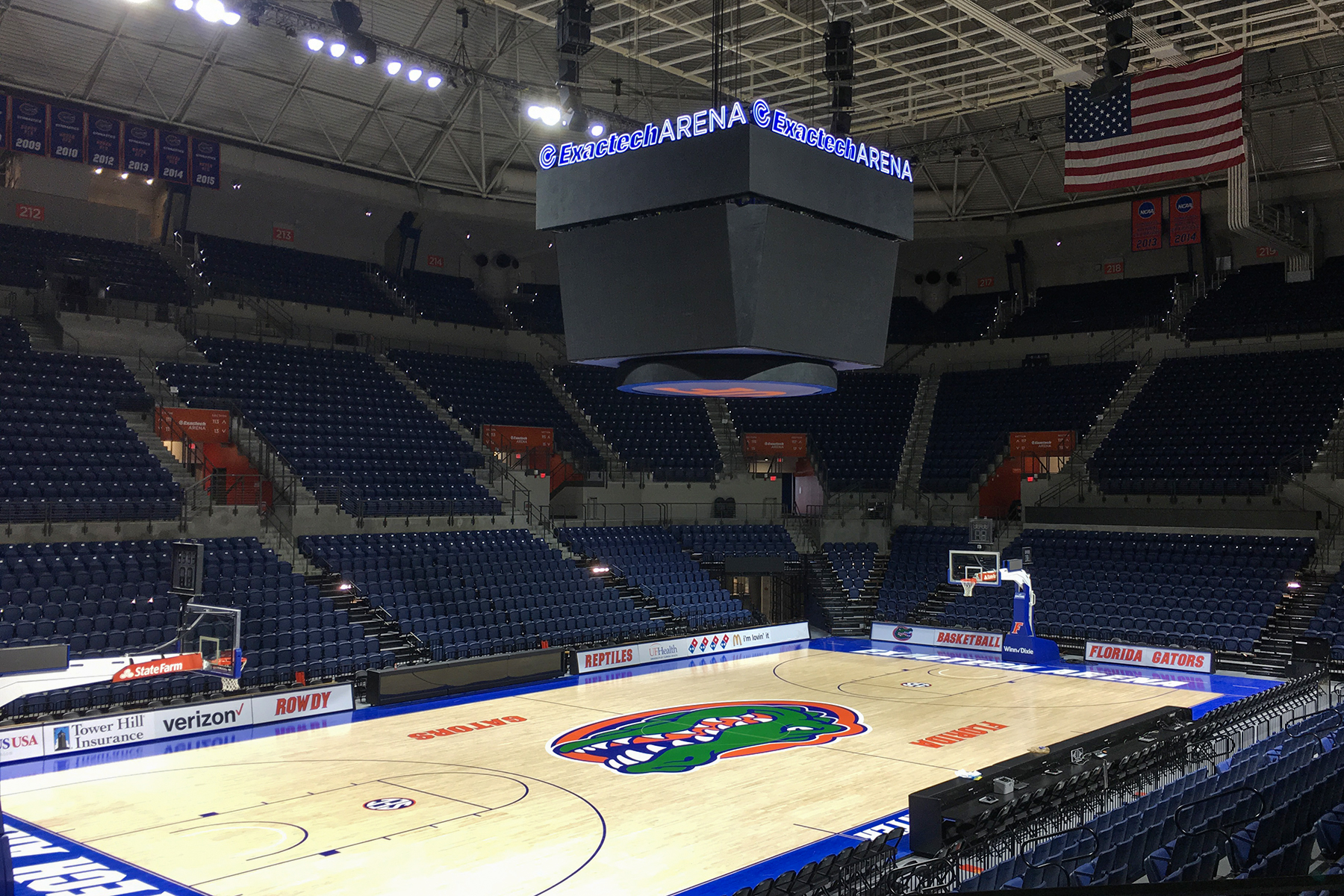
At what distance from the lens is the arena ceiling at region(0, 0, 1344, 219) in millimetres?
23781

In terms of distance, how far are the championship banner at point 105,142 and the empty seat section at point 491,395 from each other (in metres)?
9.96

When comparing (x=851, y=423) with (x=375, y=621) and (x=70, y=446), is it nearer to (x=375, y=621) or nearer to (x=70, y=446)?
(x=375, y=621)

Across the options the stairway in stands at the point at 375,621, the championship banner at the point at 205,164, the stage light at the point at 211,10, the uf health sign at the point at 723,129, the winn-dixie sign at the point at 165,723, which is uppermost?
the championship banner at the point at 205,164

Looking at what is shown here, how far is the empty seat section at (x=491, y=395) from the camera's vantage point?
3526cm

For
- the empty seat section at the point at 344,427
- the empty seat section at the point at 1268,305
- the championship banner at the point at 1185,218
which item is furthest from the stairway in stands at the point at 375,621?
the empty seat section at the point at 1268,305

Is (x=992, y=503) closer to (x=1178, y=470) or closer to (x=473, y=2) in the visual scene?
(x=1178, y=470)

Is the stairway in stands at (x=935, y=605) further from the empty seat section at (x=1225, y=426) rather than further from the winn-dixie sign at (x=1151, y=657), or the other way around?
Result: the empty seat section at (x=1225, y=426)

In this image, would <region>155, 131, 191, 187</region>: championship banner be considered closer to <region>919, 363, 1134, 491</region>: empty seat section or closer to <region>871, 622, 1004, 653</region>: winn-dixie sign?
<region>871, 622, 1004, 653</region>: winn-dixie sign

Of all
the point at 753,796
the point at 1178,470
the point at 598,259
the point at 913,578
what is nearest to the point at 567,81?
the point at 598,259

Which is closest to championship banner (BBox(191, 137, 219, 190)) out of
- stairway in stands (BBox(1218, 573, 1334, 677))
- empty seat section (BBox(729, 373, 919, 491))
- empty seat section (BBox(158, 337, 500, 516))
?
empty seat section (BBox(158, 337, 500, 516))

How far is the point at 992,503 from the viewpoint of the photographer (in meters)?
38.4

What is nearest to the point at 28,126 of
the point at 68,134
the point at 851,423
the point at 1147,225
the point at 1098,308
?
the point at 68,134

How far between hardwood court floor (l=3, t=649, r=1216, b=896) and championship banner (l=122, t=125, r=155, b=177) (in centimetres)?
1716

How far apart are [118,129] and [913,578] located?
82.4 ft
